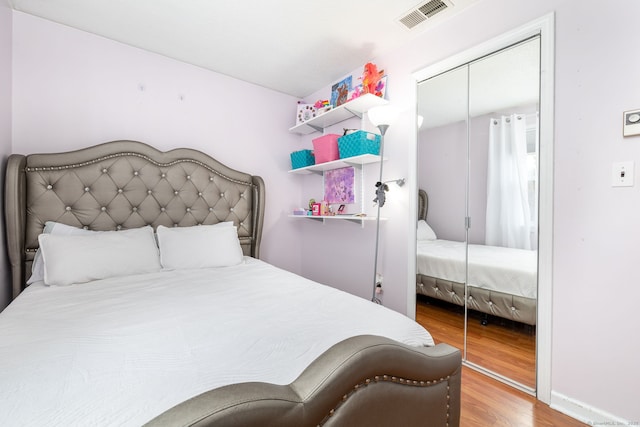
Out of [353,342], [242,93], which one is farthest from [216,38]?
[353,342]

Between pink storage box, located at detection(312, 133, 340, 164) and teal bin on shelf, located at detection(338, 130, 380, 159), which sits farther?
pink storage box, located at detection(312, 133, 340, 164)

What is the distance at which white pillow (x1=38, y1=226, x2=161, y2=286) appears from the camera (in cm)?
157

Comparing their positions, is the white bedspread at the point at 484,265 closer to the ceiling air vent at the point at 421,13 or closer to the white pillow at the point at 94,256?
the ceiling air vent at the point at 421,13

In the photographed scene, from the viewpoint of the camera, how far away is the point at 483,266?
1.88m

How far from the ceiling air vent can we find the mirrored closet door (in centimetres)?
38

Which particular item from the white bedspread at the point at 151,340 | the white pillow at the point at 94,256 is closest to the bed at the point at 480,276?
the white bedspread at the point at 151,340

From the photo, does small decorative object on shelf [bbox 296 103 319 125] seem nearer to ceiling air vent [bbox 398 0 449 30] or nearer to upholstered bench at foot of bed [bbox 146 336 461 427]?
ceiling air vent [bbox 398 0 449 30]

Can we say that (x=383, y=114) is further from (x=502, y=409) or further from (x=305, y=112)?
(x=502, y=409)

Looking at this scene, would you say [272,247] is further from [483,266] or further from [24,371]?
[24,371]

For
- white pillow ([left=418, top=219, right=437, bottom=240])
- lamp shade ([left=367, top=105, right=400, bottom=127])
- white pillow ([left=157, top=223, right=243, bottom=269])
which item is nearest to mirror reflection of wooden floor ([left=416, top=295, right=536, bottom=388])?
white pillow ([left=418, top=219, right=437, bottom=240])

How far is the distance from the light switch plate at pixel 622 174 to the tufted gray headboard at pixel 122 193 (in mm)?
2354

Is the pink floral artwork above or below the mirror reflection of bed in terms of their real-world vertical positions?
above

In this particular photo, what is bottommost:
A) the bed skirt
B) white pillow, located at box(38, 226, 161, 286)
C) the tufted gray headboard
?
the bed skirt

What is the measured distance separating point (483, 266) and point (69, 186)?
2829 mm
